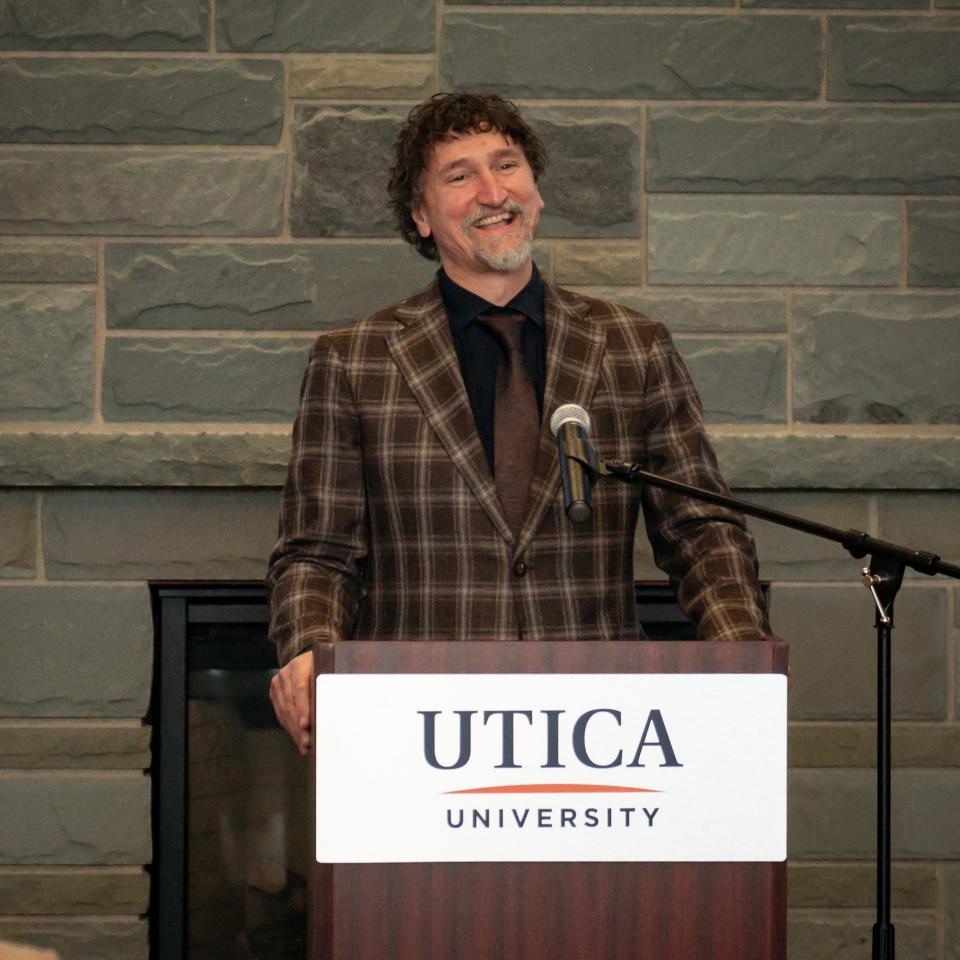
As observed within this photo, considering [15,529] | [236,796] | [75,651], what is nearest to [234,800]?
[236,796]

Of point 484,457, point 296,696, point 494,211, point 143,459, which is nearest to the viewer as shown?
point 296,696

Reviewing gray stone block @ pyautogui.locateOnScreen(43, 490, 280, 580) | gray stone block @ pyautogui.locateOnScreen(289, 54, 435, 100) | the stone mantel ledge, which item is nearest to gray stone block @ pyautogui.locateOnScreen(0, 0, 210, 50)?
gray stone block @ pyautogui.locateOnScreen(289, 54, 435, 100)

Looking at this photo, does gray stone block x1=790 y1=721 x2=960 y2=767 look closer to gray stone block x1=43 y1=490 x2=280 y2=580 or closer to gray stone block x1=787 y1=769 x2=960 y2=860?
gray stone block x1=787 y1=769 x2=960 y2=860

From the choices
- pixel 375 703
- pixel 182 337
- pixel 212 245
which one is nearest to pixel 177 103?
pixel 212 245

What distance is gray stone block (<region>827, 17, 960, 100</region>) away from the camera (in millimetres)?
2713

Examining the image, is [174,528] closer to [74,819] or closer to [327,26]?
[74,819]

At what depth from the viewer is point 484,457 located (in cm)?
202

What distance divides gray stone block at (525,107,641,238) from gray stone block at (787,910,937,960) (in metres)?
1.32

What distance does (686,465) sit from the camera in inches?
80.5

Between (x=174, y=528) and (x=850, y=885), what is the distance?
4.64 feet

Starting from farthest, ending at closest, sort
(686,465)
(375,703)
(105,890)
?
(105,890)
(686,465)
(375,703)

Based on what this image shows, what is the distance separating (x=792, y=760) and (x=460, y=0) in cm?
154

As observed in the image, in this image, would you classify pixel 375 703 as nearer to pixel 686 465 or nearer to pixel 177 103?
pixel 686 465

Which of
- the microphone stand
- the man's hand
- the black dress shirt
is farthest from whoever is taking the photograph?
the black dress shirt
